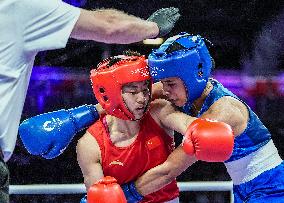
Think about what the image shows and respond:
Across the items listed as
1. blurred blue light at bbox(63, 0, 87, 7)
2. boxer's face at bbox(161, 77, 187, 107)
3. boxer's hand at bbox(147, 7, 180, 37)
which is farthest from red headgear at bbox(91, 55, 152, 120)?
blurred blue light at bbox(63, 0, 87, 7)

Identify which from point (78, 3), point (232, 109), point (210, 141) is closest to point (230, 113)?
point (232, 109)

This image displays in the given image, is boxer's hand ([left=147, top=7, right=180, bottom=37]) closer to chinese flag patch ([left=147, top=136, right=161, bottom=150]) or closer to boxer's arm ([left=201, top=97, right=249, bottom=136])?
boxer's arm ([left=201, top=97, right=249, bottom=136])

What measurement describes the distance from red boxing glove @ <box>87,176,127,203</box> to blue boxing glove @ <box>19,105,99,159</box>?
37 centimetres

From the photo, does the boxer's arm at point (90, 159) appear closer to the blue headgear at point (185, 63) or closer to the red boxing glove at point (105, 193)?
the red boxing glove at point (105, 193)

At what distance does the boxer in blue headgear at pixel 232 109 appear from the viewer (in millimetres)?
2391

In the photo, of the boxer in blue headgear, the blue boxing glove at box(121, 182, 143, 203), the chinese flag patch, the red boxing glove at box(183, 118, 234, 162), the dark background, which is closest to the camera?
the red boxing glove at box(183, 118, 234, 162)

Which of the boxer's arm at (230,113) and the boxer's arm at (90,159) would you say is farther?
the boxer's arm at (90,159)

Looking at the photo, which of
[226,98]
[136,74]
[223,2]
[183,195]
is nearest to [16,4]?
[136,74]

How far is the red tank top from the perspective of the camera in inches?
103

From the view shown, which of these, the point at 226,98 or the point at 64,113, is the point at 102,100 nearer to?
the point at 64,113

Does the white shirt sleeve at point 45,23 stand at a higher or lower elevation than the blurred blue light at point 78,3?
higher

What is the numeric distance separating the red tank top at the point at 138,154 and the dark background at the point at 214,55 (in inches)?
128

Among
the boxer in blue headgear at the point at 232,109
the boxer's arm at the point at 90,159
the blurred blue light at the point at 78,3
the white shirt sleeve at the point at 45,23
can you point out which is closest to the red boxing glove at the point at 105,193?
the boxer's arm at the point at 90,159

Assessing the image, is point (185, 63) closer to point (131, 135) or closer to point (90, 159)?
point (131, 135)
